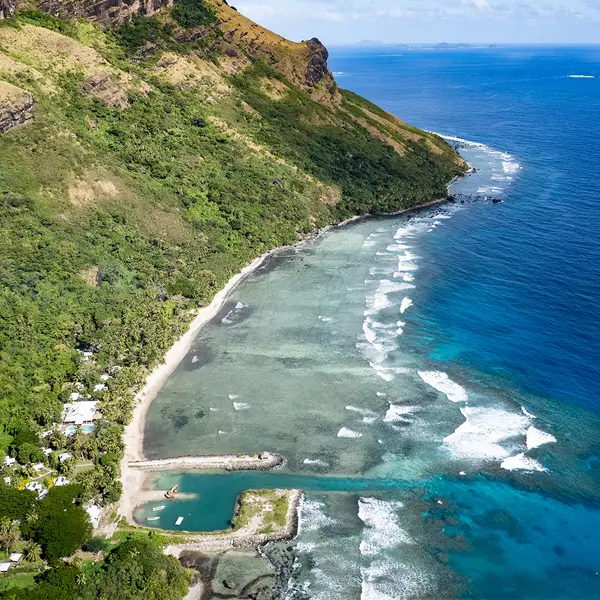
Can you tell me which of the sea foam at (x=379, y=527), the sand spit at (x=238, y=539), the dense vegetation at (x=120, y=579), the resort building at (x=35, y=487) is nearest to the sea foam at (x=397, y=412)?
the sea foam at (x=379, y=527)

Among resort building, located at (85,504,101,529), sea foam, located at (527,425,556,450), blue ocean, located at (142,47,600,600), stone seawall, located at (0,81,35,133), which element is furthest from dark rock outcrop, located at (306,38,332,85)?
resort building, located at (85,504,101,529)

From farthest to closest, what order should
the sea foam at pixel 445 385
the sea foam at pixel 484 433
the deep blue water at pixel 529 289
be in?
the deep blue water at pixel 529 289 → the sea foam at pixel 445 385 → the sea foam at pixel 484 433

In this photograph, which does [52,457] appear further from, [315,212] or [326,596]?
[315,212]

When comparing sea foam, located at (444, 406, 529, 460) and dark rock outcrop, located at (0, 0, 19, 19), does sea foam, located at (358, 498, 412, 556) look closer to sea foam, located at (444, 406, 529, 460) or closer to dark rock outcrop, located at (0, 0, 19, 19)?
sea foam, located at (444, 406, 529, 460)

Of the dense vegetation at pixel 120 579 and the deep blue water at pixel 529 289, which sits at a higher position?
the deep blue water at pixel 529 289

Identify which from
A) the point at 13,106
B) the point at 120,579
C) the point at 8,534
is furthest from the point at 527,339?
the point at 13,106

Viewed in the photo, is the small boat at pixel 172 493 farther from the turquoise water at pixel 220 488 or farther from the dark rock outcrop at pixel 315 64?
the dark rock outcrop at pixel 315 64
